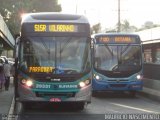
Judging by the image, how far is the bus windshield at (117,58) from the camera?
19016mm

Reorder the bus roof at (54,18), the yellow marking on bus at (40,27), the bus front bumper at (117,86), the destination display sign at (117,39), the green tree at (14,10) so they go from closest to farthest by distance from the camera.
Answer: the yellow marking on bus at (40,27) < the bus roof at (54,18) < the bus front bumper at (117,86) < the destination display sign at (117,39) < the green tree at (14,10)

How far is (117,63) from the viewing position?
19.1 meters

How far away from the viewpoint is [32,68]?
13523mm

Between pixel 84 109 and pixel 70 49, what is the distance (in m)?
2.34

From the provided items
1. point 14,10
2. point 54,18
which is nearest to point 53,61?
point 54,18

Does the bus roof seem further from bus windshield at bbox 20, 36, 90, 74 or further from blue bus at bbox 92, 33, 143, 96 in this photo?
blue bus at bbox 92, 33, 143, 96

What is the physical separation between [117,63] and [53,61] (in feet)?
19.8

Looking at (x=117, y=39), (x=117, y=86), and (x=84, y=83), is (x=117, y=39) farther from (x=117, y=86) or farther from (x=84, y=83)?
(x=84, y=83)

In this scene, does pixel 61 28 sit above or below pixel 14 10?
above

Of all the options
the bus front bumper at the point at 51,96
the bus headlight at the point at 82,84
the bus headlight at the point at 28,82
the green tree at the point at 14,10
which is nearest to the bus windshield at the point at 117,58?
the bus headlight at the point at 82,84

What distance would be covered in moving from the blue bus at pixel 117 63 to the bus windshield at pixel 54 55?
201 inches

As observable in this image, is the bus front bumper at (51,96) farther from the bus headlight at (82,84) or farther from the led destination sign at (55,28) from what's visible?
the led destination sign at (55,28)

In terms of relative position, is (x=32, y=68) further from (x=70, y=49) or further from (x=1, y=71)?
(x=1, y=71)

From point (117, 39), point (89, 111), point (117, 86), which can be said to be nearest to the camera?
point (89, 111)
